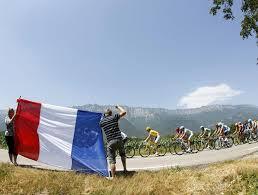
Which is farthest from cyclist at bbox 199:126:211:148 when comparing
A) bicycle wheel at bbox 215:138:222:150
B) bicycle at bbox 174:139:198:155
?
bicycle at bbox 174:139:198:155

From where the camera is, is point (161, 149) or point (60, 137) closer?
point (60, 137)

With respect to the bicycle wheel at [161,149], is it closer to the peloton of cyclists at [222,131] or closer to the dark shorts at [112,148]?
the peloton of cyclists at [222,131]

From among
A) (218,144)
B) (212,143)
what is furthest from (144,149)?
(218,144)

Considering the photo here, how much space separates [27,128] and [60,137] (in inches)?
48.1

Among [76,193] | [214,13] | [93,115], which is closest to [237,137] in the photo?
[214,13]

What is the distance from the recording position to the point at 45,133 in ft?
44.5

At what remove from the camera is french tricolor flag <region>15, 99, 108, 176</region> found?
12953 millimetres

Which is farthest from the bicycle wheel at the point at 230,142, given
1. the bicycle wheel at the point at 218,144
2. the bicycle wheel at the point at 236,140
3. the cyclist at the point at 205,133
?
the cyclist at the point at 205,133

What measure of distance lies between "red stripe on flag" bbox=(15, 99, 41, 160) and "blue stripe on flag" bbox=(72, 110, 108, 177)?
4.64 feet

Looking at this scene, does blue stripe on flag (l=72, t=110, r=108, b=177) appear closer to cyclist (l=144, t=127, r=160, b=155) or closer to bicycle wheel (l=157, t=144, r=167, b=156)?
cyclist (l=144, t=127, r=160, b=155)

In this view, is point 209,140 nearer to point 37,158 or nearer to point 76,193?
point 37,158

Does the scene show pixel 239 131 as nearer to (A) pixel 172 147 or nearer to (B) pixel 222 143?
(B) pixel 222 143

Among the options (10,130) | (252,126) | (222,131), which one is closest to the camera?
(10,130)

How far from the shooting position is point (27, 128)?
13.8 metres
